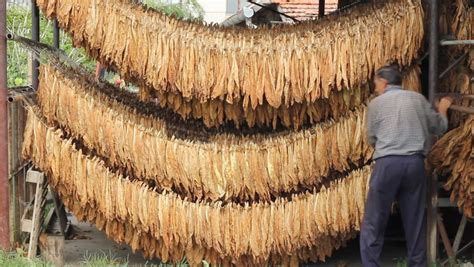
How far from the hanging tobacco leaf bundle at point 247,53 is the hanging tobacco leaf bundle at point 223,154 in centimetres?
40

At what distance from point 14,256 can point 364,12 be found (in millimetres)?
4268

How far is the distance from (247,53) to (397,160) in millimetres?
1861

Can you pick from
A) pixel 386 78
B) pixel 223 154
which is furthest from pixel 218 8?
pixel 386 78

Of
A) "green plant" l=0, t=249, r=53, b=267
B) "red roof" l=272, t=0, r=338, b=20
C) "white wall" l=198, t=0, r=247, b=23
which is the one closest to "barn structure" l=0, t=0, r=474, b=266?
"green plant" l=0, t=249, r=53, b=267

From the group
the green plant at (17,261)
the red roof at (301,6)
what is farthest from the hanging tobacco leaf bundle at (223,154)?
the red roof at (301,6)

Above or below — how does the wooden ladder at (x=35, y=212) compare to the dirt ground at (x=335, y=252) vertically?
above

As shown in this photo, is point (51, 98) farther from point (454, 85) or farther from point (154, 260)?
point (454, 85)

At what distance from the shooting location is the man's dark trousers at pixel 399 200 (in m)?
7.26

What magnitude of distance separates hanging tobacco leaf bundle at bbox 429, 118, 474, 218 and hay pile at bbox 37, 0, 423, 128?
92 cm

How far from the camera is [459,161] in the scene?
773cm

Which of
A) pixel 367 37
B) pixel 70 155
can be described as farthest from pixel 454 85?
pixel 70 155

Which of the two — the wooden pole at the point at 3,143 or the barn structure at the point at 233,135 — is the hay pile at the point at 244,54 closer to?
the barn structure at the point at 233,135

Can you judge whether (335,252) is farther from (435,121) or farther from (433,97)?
(435,121)

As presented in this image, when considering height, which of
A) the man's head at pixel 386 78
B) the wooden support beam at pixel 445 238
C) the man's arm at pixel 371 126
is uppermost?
the man's head at pixel 386 78
